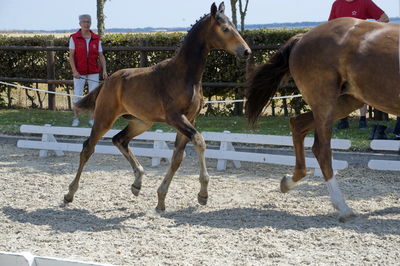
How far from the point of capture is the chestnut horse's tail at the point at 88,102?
23.3 feet

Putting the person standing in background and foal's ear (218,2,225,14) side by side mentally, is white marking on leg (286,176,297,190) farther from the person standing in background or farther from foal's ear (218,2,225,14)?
the person standing in background

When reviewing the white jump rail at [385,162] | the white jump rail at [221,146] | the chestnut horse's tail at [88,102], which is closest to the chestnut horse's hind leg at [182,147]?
the chestnut horse's tail at [88,102]

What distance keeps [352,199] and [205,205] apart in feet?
4.76

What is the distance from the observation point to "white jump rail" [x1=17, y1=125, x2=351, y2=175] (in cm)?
784

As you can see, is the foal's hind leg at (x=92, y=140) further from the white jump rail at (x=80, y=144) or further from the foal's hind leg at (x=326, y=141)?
the foal's hind leg at (x=326, y=141)

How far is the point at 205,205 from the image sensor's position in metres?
6.50

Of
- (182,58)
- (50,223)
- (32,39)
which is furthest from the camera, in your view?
(32,39)

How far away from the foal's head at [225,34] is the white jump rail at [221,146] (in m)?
1.94

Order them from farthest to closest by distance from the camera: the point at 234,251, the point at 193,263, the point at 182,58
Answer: the point at 182,58
the point at 234,251
the point at 193,263

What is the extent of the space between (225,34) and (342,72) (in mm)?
1093

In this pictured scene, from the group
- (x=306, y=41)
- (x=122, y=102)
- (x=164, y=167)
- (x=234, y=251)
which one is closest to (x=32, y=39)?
(x=164, y=167)

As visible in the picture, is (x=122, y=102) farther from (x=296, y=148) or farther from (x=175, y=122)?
(x=296, y=148)

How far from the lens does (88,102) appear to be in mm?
7145

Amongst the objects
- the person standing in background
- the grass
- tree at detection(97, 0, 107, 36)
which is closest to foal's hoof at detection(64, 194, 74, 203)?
the grass
